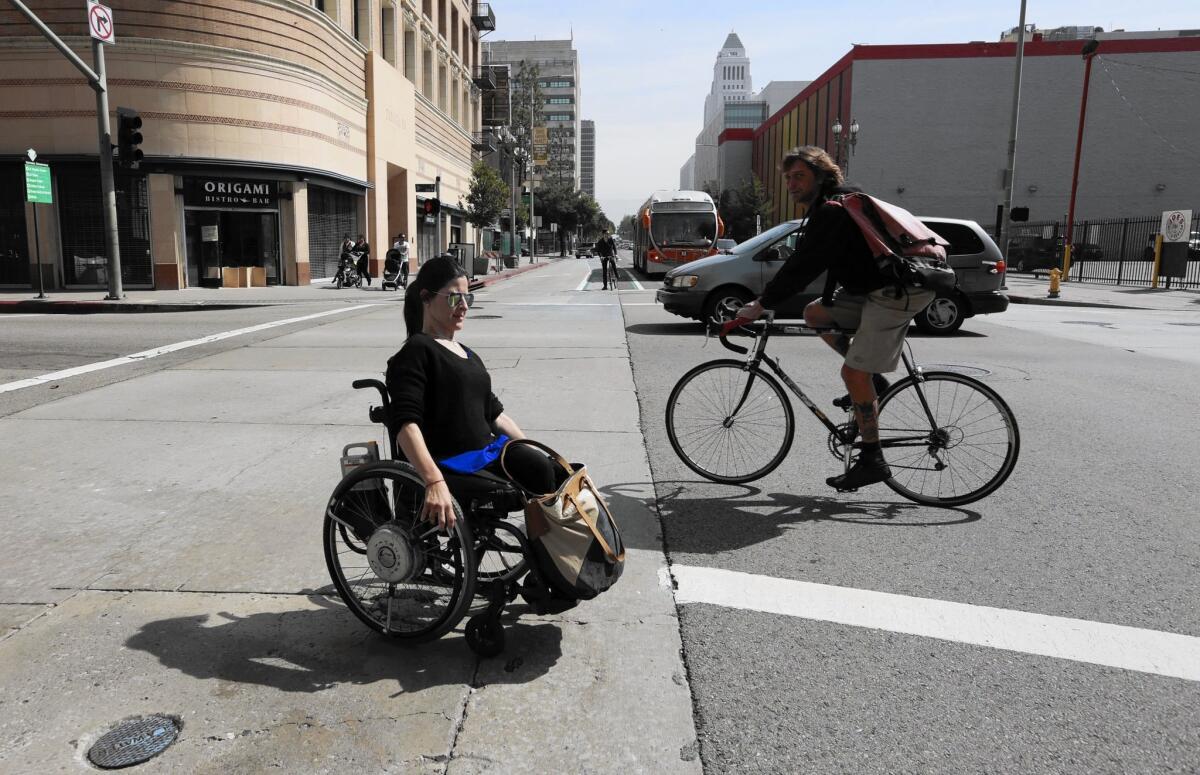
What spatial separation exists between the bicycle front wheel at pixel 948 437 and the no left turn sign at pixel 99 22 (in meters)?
19.7

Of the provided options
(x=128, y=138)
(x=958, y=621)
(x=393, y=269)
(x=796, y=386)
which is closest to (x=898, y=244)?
(x=796, y=386)

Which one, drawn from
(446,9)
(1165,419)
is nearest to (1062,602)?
(1165,419)

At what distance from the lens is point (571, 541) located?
2.85m

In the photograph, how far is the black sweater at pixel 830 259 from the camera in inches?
176

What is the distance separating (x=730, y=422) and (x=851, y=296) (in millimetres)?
1057

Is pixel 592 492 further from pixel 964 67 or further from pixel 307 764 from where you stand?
pixel 964 67

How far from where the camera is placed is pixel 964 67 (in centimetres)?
5962

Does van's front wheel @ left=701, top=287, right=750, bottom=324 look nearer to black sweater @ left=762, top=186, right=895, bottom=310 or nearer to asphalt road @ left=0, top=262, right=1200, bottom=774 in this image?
asphalt road @ left=0, top=262, right=1200, bottom=774

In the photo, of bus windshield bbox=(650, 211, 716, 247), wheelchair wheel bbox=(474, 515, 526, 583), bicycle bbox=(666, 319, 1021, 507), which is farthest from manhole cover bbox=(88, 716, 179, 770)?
bus windshield bbox=(650, 211, 716, 247)

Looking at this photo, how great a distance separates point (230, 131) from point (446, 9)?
96.1 ft

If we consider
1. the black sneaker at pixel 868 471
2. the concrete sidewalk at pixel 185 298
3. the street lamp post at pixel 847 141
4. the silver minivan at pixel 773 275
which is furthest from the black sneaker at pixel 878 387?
the street lamp post at pixel 847 141

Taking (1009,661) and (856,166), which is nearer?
(1009,661)

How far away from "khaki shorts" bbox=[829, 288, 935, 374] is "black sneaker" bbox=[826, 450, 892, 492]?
0.48 metres

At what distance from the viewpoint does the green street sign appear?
61.9 feet
